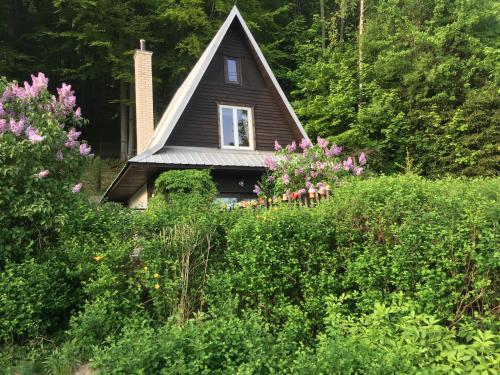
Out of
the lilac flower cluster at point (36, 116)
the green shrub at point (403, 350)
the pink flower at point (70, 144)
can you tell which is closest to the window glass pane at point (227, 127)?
the lilac flower cluster at point (36, 116)

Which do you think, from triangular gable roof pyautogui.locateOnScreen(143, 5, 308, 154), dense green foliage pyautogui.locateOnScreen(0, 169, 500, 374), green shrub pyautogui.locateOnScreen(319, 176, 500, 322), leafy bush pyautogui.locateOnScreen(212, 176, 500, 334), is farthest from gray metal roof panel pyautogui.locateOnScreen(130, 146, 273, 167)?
green shrub pyautogui.locateOnScreen(319, 176, 500, 322)

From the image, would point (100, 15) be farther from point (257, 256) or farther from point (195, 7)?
point (257, 256)

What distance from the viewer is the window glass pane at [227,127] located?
Result: 14008mm

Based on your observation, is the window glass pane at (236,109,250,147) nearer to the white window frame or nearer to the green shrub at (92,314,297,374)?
the white window frame

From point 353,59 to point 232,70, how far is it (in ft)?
33.4

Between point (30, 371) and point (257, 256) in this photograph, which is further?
point (257, 256)

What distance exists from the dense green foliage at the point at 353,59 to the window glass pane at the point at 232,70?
21.5 feet

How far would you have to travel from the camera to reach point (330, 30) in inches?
1008

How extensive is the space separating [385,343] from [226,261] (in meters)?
2.16

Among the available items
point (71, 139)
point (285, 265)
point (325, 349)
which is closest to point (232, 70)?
point (71, 139)

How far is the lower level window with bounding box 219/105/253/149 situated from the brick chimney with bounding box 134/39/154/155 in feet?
7.98

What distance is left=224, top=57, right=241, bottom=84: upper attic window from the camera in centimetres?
1442

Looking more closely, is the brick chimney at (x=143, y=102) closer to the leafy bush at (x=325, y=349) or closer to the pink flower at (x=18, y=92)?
the pink flower at (x=18, y=92)

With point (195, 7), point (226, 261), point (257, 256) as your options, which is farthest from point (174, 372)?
point (195, 7)
